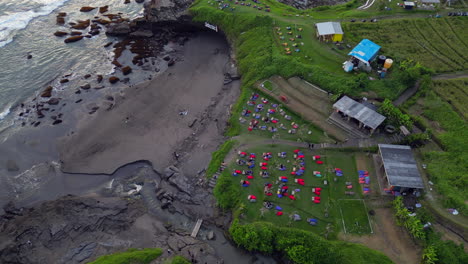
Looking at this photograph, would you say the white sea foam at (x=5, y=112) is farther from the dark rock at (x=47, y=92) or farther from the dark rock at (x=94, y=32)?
the dark rock at (x=94, y=32)

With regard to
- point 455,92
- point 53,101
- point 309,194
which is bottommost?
point 53,101

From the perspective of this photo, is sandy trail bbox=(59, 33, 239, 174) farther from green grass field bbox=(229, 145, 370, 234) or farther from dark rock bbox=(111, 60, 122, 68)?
green grass field bbox=(229, 145, 370, 234)

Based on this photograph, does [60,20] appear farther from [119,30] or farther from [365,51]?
[365,51]

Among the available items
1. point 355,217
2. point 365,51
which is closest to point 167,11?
point 365,51

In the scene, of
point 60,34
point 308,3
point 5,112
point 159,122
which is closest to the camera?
point 159,122

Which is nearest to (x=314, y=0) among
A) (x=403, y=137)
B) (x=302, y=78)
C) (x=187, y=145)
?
(x=302, y=78)

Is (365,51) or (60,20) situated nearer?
(365,51)
